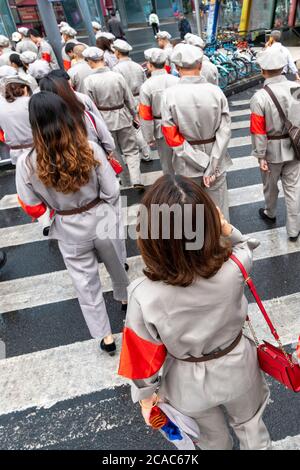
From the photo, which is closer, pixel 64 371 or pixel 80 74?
pixel 64 371

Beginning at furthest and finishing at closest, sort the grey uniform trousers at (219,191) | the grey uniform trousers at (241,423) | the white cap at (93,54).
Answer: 1. the white cap at (93,54)
2. the grey uniform trousers at (219,191)
3. the grey uniform trousers at (241,423)

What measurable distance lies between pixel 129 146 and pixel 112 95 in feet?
2.64

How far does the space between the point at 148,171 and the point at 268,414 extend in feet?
16.2

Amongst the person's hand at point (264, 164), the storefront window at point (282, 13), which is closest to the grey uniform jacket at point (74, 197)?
the person's hand at point (264, 164)

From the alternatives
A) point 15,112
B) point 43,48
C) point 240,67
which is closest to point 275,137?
point 15,112

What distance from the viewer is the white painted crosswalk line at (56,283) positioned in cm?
411

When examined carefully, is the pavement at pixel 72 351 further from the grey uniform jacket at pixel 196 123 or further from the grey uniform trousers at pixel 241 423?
the grey uniform jacket at pixel 196 123

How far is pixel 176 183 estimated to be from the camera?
4.55 ft

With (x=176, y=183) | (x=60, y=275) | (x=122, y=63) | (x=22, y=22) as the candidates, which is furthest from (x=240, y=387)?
(x=22, y=22)

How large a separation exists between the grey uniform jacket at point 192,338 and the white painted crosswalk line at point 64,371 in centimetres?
139

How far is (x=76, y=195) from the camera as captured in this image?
2.59 metres

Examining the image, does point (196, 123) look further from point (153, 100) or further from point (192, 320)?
point (192, 320)

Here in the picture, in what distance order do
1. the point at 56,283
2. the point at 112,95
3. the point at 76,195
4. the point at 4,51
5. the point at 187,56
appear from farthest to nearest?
the point at 4,51, the point at 112,95, the point at 56,283, the point at 187,56, the point at 76,195
